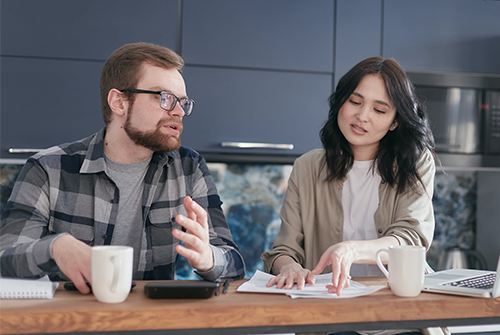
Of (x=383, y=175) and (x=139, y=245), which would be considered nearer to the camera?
(x=139, y=245)

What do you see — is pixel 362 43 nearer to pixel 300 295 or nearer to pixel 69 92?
pixel 69 92

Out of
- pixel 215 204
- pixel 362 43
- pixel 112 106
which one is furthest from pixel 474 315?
pixel 362 43

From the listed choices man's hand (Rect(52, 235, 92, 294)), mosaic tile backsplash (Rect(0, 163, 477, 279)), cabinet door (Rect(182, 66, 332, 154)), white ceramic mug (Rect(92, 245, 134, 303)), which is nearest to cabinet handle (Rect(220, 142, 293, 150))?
cabinet door (Rect(182, 66, 332, 154))

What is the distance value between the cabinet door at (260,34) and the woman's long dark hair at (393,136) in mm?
637

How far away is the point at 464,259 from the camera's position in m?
2.65

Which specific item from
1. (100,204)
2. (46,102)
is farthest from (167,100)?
(46,102)

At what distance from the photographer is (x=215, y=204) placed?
1.55 metres

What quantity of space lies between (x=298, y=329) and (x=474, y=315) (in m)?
0.38

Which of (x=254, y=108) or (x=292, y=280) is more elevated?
(x=254, y=108)

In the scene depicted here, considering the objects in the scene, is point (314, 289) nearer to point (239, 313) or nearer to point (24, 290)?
point (239, 313)

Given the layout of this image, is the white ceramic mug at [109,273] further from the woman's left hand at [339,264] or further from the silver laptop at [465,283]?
the silver laptop at [465,283]

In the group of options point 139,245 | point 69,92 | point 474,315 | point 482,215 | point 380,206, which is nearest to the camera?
point 474,315

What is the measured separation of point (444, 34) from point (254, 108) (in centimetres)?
106

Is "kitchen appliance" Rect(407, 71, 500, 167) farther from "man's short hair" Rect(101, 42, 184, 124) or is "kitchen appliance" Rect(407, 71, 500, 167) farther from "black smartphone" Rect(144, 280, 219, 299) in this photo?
"black smartphone" Rect(144, 280, 219, 299)
